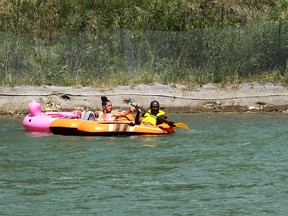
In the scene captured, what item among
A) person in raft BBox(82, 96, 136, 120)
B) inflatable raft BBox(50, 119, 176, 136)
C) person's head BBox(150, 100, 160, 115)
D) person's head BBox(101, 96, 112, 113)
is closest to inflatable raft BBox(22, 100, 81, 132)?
person in raft BBox(82, 96, 136, 120)

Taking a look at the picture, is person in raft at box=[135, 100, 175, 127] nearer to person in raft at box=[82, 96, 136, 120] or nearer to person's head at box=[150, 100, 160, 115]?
person's head at box=[150, 100, 160, 115]

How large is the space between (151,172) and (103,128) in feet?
16.6

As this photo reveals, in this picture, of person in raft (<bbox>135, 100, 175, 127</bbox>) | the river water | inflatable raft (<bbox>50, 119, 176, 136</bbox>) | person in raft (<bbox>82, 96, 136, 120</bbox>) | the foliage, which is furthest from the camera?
the foliage

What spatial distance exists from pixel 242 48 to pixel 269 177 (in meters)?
15.3

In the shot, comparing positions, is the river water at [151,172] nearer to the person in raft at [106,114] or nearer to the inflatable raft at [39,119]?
the inflatable raft at [39,119]

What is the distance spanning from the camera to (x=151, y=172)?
1834 cm

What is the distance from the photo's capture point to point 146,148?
21438 millimetres

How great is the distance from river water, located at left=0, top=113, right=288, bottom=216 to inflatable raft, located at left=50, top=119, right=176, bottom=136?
0.60 ft

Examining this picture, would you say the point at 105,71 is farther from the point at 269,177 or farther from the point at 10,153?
the point at 269,177

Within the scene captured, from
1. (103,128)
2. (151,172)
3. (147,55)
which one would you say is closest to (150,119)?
(103,128)

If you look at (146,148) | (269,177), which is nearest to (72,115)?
(146,148)

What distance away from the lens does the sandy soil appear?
96.7 feet

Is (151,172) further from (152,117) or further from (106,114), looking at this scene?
(106,114)

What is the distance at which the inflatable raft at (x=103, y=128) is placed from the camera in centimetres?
2320
